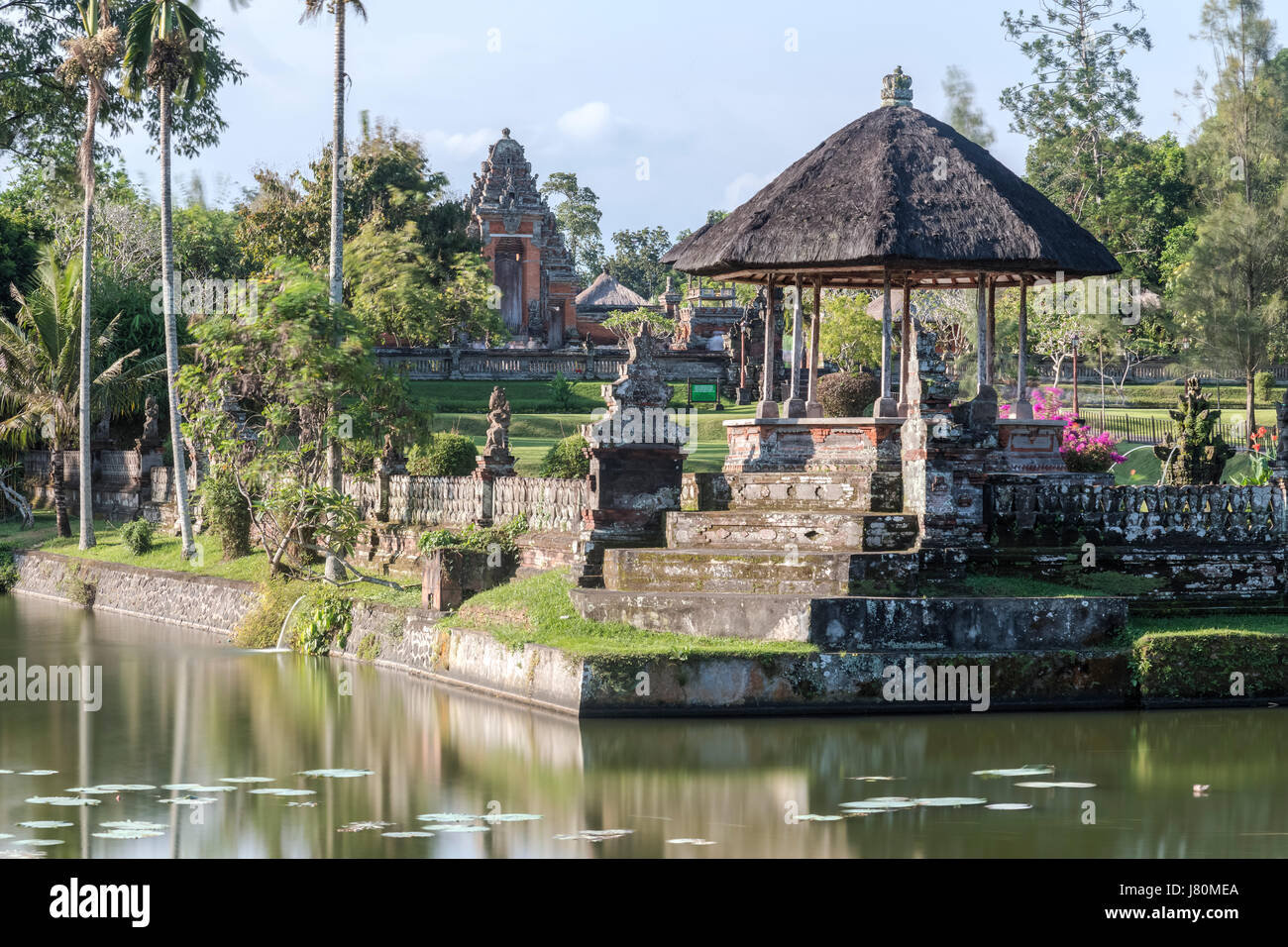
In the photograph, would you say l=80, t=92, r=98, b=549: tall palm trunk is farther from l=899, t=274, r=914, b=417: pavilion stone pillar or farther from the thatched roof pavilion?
l=899, t=274, r=914, b=417: pavilion stone pillar

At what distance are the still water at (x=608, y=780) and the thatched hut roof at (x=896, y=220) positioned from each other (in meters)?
5.45

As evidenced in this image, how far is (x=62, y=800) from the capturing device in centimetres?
1116

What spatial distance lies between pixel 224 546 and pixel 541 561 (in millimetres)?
8296

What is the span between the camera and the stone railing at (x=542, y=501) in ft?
57.7

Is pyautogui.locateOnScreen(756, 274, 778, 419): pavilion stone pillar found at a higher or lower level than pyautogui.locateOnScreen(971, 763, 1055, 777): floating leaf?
higher

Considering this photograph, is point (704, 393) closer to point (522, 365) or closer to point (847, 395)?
point (522, 365)

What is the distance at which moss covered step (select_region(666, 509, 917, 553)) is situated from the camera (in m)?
15.4

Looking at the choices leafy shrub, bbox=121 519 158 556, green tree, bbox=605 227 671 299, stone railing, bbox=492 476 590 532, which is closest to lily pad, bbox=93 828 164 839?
stone railing, bbox=492 476 590 532

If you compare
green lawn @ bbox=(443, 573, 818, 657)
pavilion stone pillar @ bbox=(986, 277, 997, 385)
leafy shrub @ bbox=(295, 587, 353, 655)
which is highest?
pavilion stone pillar @ bbox=(986, 277, 997, 385)

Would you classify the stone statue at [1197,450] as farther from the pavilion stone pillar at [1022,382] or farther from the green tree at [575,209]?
the green tree at [575,209]

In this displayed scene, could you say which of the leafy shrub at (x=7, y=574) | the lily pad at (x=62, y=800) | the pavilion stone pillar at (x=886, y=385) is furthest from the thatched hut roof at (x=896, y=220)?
the leafy shrub at (x=7, y=574)

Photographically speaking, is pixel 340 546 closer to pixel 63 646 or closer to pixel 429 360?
pixel 63 646

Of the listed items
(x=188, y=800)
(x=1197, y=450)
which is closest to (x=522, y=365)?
(x=1197, y=450)

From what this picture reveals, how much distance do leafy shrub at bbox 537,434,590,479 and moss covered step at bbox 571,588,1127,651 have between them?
340 inches
